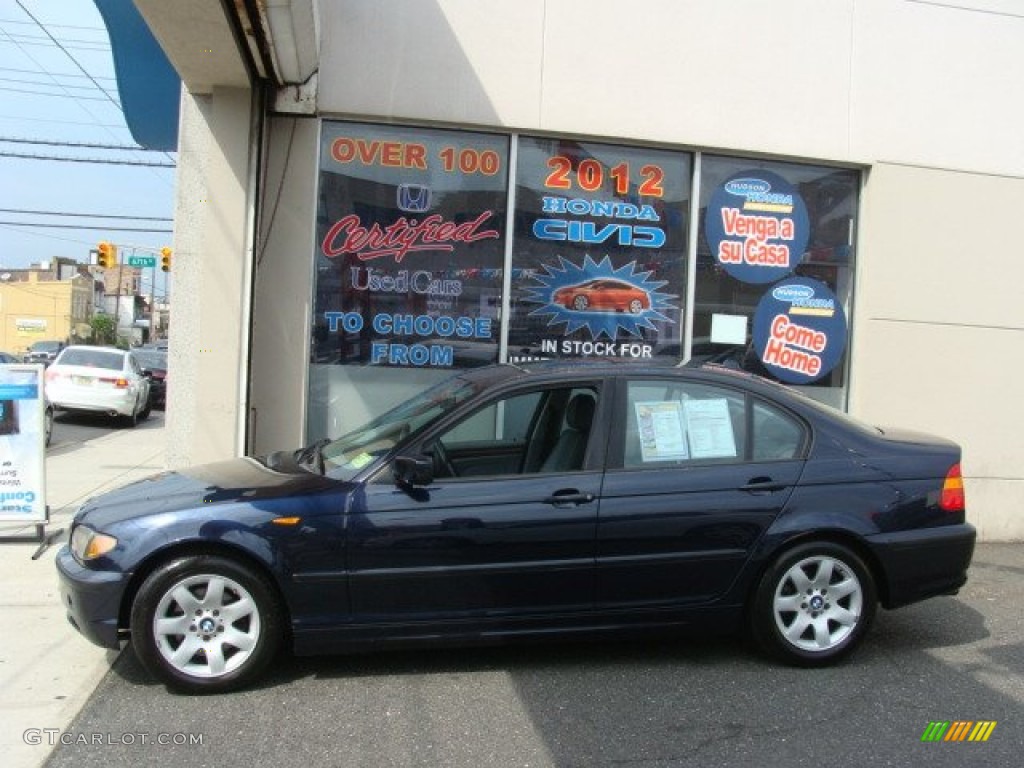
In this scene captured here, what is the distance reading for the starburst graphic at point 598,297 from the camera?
25.2 ft

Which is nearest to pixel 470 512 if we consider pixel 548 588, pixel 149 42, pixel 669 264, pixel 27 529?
pixel 548 588

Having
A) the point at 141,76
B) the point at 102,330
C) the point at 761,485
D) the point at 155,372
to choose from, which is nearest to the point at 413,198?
the point at 141,76

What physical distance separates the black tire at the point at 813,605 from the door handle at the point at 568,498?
1.02 meters

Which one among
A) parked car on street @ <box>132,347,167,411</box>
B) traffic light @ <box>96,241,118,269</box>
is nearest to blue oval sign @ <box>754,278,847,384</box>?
parked car on street @ <box>132,347,167,411</box>

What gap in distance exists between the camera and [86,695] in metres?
4.05

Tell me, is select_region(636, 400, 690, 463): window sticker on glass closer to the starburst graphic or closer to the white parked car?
the starburst graphic

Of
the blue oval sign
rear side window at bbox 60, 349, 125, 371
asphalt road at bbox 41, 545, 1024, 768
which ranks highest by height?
the blue oval sign

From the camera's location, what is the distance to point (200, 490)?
4.22 meters

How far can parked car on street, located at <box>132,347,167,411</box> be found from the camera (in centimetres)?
2277

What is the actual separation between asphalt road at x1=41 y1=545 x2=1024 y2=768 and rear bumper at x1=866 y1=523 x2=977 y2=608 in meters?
0.41

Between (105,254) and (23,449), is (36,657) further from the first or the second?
(105,254)

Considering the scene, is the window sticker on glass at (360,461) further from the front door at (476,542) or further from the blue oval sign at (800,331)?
the blue oval sign at (800,331)

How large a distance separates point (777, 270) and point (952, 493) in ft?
12.5

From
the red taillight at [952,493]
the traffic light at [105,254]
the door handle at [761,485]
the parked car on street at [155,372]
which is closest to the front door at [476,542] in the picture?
the door handle at [761,485]
